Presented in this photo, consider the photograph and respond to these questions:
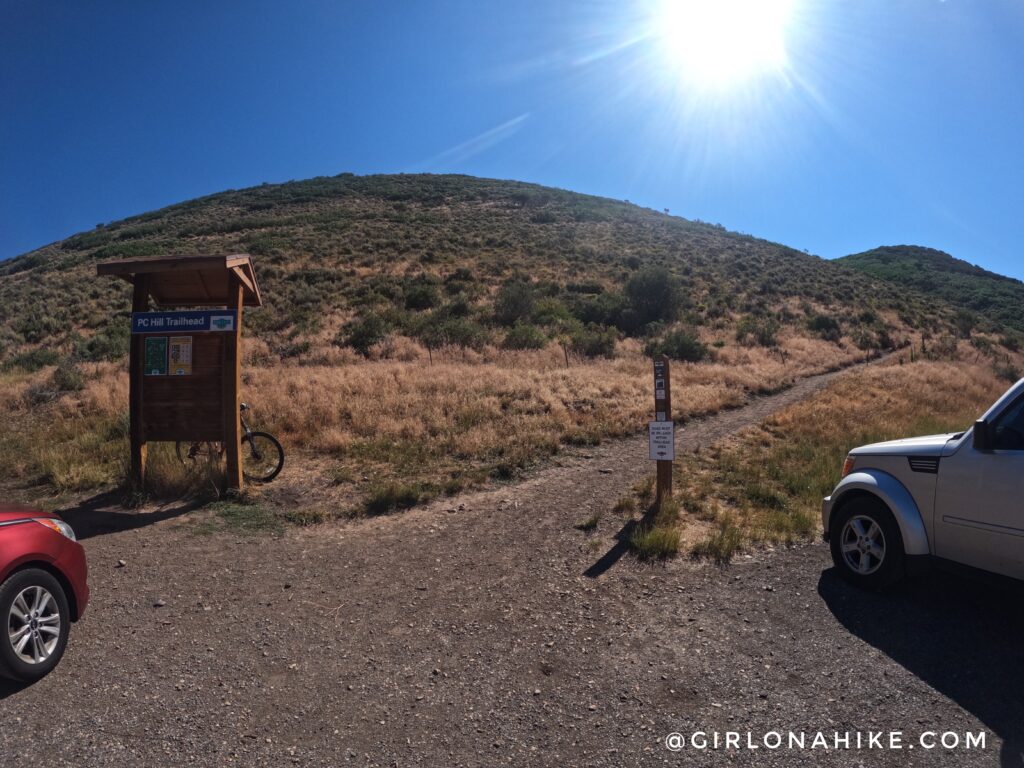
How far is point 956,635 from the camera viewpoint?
12.6ft

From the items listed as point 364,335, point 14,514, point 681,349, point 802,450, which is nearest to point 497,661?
point 14,514

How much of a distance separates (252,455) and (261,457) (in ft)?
0.41

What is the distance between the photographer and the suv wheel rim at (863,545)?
14.8ft

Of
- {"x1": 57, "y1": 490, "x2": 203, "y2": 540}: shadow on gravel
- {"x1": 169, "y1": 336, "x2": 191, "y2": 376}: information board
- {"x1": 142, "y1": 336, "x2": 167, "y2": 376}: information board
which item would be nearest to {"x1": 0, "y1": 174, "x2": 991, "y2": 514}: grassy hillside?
{"x1": 57, "y1": 490, "x2": 203, "y2": 540}: shadow on gravel

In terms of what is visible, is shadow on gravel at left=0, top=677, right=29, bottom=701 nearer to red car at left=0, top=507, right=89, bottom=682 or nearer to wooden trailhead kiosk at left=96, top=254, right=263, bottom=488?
red car at left=0, top=507, right=89, bottom=682

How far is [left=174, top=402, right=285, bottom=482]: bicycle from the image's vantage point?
798cm

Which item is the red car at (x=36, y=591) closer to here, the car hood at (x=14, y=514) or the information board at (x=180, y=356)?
the car hood at (x=14, y=514)

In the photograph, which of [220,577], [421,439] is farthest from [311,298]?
[220,577]

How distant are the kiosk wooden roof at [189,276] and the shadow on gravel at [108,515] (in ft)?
8.87

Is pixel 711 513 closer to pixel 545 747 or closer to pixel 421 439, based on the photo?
pixel 545 747

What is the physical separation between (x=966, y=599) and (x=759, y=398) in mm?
12586

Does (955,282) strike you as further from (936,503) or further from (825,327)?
(936,503)

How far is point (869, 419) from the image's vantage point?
12.7 meters

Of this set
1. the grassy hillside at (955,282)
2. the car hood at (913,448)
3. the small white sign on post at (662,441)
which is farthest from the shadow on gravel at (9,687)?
the grassy hillside at (955,282)
